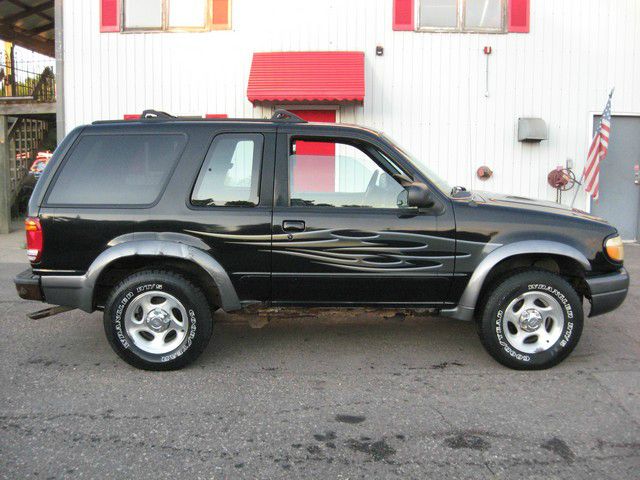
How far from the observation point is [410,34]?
11.2m

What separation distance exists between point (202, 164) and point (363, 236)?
51.9 inches

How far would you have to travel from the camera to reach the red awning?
1043 centimetres

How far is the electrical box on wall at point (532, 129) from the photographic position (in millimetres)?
11023

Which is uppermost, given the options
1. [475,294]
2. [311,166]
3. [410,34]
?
[410,34]

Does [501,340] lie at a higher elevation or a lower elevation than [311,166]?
lower

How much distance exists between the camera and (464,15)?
11273 mm

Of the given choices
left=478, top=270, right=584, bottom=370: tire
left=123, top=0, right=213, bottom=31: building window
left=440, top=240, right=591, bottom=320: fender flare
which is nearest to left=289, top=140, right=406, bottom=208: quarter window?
left=440, top=240, right=591, bottom=320: fender flare

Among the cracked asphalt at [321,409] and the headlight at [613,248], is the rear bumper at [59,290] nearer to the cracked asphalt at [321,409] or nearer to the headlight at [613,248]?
the cracked asphalt at [321,409]

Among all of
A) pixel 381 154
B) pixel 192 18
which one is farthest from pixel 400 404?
pixel 192 18

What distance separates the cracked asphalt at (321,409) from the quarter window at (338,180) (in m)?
1.27

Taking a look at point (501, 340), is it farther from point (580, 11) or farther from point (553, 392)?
point (580, 11)

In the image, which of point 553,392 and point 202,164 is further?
point 202,164

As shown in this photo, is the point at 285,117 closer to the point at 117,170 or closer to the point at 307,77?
the point at 117,170

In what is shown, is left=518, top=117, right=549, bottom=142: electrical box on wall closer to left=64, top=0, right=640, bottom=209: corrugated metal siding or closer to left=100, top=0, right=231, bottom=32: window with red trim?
left=64, top=0, right=640, bottom=209: corrugated metal siding
